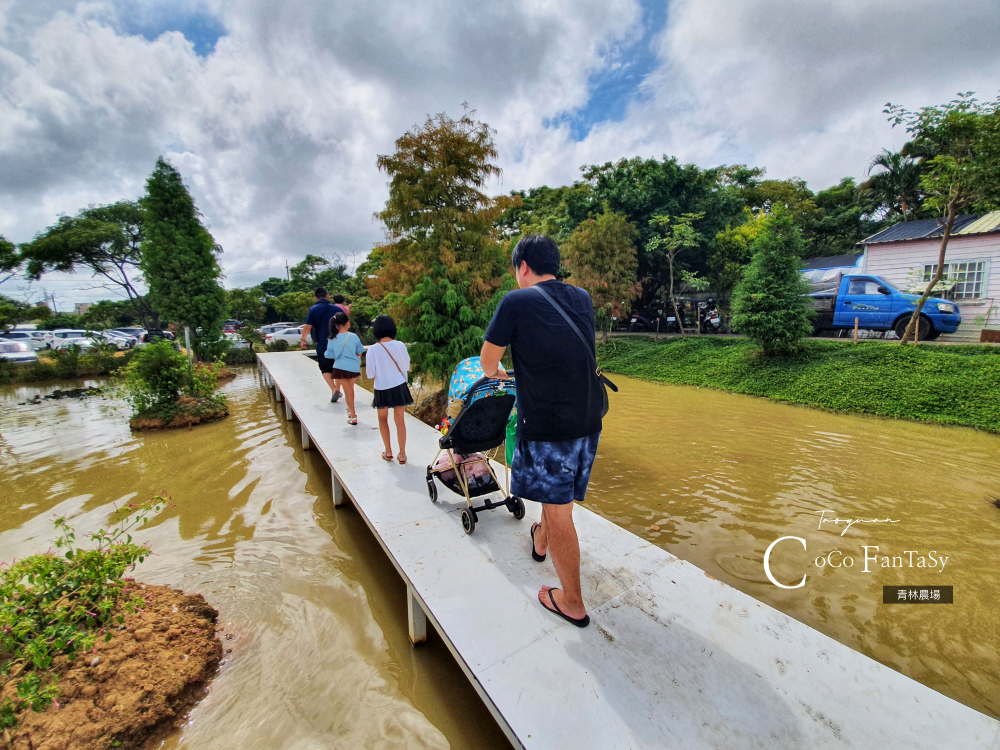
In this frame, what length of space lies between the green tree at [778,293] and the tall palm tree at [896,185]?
13955 millimetres

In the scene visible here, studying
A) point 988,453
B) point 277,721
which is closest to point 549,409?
point 277,721

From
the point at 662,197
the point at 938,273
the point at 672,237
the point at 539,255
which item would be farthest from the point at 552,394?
the point at 662,197

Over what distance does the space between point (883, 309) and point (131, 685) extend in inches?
552

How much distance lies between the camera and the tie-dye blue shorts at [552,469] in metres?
1.78

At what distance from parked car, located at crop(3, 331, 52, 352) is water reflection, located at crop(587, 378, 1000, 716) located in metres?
23.3

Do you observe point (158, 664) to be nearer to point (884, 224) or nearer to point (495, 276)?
point (495, 276)

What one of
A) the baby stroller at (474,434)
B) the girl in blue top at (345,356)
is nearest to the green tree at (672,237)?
the girl in blue top at (345,356)

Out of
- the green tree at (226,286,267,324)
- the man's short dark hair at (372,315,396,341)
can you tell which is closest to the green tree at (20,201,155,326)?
the green tree at (226,286,267,324)

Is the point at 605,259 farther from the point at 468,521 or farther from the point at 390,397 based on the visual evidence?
the point at 468,521

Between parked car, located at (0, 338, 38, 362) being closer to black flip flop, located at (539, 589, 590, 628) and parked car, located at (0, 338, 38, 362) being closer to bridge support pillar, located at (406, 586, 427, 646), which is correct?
bridge support pillar, located at (406, 586, 427, 646)

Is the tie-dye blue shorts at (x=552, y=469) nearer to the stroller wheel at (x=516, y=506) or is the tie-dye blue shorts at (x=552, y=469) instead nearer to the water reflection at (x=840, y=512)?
the stroller wheel at (x=516, y=506)

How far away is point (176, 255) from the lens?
408 inches

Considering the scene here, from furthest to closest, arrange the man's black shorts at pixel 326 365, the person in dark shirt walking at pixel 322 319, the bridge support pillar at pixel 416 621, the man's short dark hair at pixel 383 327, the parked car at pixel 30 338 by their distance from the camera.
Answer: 1. the parked car at pixel 30 338
2. the man's black shorts at pixel 326 365
3. the person in dark shirt walking at pixel 322 319
4. the man's short dark hair at pixel 383 327
5. the bridge support pillar at pixel 416 621

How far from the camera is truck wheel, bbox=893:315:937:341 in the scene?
9.23 meters
